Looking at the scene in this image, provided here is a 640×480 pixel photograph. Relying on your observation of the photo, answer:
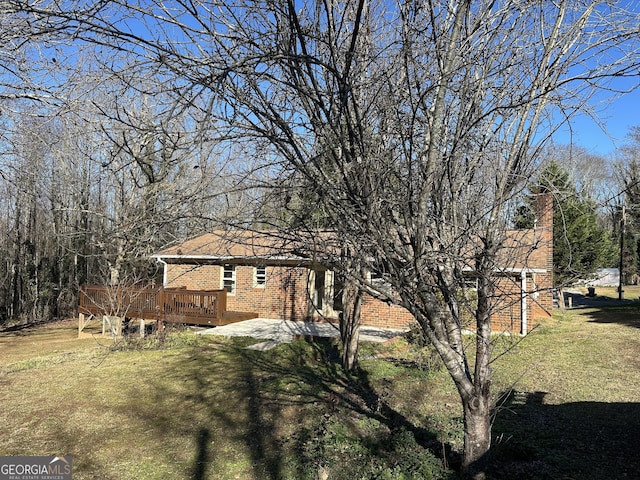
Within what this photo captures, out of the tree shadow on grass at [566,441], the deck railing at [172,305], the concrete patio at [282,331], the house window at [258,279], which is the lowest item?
the concrete patio at [282,331]

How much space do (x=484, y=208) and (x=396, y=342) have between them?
860 centimetres

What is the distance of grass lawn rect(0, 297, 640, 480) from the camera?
4.79m

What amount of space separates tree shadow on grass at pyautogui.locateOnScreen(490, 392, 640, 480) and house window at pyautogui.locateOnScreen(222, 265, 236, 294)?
1223cm

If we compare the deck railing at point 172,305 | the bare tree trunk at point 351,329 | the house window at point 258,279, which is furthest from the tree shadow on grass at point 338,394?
the house window at point 258,279

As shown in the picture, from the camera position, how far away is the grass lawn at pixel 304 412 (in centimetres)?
479

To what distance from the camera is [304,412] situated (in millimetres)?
6516

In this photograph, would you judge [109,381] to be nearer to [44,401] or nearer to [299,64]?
[44,401]

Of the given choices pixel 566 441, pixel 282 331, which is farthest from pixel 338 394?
pixel 282 331

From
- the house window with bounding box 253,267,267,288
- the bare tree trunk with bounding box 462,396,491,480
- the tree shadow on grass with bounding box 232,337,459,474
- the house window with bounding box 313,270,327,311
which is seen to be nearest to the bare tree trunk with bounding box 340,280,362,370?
the tree shadow on grass with bounding box 232,337,459,474

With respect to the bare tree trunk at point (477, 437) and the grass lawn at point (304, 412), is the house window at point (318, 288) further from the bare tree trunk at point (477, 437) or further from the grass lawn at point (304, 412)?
the bare tree trunk at point (477, 437)

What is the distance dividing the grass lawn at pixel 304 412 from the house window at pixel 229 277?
20.3ft

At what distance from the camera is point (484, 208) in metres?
3.77

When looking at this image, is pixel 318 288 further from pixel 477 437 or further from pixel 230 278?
pixel 477 437

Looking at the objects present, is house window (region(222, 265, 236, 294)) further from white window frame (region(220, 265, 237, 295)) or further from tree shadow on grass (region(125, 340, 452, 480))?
tree shadow on grass (region(125, 340, 452, 480))
